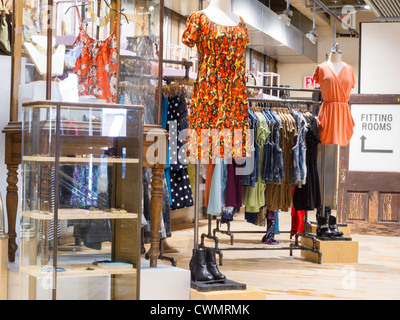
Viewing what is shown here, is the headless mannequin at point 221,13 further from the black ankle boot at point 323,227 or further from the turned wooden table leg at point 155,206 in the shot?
the black ankle boot at point 323,227

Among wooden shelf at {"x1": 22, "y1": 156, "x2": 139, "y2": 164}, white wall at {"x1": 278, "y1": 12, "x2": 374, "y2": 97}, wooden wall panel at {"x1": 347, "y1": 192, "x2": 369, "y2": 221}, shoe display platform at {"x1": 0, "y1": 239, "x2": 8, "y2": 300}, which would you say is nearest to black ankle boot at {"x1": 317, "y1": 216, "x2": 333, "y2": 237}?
wooden wall panel at {"x1": 347, "y1": 192, "x2": 369, "y2": 221}

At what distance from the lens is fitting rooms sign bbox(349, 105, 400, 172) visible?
8.88 m

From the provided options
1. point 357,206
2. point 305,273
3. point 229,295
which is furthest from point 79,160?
point 357,206

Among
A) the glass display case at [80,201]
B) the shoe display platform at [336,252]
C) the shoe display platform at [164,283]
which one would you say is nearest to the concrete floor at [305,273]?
the shoe display platform at [336,252]

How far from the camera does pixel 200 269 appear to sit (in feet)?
13.3

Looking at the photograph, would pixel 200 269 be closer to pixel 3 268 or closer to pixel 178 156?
pixel 3 268

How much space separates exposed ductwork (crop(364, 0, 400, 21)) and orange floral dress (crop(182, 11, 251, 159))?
4693mm

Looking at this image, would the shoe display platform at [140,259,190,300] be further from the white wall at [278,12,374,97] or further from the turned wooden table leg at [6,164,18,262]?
the white wall at [278,12,374,97]

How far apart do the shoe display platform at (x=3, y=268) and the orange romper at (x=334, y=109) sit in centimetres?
355

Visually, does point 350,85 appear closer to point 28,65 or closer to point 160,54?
point 160,54

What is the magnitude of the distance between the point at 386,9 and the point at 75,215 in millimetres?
6934

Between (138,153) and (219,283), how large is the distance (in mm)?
1021

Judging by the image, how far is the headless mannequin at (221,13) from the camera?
4562 millimetres

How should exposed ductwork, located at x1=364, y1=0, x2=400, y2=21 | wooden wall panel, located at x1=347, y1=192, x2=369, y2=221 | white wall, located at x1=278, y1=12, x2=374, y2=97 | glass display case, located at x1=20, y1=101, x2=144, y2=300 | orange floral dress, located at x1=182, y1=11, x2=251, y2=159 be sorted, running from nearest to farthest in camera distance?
1. glass display case, located at x1=20, y1=101, x2=144, y2=300
2. orange floral dress, located at x1=182, y1=11, x2=251, y2=159
3. exposed ductwork, located at x1=364, y1=0, x2=400, y2=21
4. wooden wall panel, located at x1=347, y1=192, x2=369, y2=221
5. white wall, located at x1=278, y1=12, x2=374, y2=97
